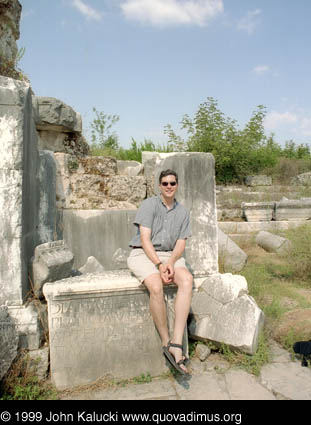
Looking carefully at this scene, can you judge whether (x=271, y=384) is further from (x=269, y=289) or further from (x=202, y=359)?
(x=269, y=289)

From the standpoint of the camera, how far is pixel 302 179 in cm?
1248

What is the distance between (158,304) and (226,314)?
31.4 inches

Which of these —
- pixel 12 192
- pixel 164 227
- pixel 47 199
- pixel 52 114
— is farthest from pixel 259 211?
pixel 12 192

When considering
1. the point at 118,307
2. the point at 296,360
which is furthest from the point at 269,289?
the point at 118,307

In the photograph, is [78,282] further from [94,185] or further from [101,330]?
[94,185]

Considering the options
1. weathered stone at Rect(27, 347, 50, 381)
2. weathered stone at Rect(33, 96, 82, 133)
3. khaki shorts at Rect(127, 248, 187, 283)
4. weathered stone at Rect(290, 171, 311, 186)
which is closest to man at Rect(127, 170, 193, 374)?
khaki shorts at Rect(127, 248, 187, 283)

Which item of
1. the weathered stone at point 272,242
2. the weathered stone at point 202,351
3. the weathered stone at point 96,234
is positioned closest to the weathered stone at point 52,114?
the weathered stone at point 96,234

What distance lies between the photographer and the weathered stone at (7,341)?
7.73 ft

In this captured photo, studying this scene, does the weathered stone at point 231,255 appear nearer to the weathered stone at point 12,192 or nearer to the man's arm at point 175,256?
the man's arm at point 175,256

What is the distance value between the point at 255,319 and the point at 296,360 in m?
0.52

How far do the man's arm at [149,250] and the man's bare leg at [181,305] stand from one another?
0.33ft

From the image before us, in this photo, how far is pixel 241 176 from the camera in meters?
12.6

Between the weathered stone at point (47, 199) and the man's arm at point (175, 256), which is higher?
the weathered stone at point (47, 199)
